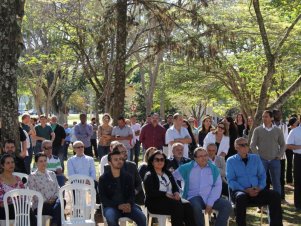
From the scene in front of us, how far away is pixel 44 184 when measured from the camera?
26.1 feet

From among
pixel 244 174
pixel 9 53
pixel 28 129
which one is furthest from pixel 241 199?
pixel 28 129

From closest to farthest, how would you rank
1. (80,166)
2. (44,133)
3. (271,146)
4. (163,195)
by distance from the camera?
(163,195) → (80,166) → (271,146) → (44,133)

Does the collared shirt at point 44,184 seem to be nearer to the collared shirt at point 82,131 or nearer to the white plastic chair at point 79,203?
the white plastic chair at point 79,203

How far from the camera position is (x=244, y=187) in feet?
27.5

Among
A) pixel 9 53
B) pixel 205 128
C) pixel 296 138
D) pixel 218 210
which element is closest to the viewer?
pixel 218 210

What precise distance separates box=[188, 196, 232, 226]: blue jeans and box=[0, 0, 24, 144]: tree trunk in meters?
3.31

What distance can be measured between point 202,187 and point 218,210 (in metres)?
0.44

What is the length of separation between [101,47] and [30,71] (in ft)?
61.5

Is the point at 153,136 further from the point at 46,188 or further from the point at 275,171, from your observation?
the point at 46,188

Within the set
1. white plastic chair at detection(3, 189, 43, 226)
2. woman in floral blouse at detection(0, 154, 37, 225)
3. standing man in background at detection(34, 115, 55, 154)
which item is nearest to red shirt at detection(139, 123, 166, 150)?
standing man in background at detection(34, 115, 55, 154)

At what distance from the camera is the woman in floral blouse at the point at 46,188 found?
7691 mm

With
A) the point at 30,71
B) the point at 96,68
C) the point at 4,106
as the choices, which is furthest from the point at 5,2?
the point at 30,71

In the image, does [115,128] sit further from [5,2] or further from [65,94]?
[65,94]

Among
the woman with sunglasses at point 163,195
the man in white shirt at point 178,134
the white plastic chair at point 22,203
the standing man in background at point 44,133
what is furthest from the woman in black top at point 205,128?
the white plastic chair at point 22,203
